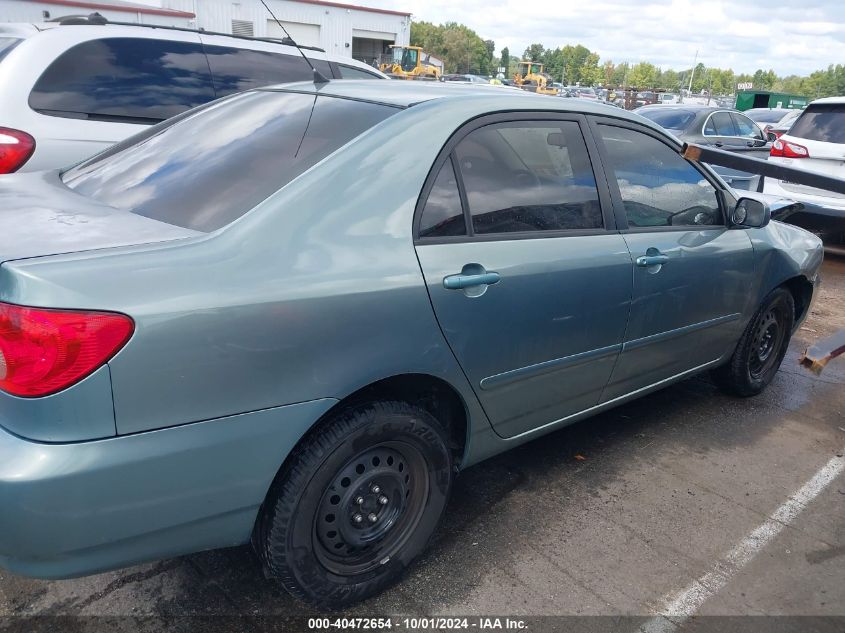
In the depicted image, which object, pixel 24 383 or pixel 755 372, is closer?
pixel 24 383

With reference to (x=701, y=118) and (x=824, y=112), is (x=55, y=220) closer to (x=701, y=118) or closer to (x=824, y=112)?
(x=824, y=112)

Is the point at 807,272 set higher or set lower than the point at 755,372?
higher

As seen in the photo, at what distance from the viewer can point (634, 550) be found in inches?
109

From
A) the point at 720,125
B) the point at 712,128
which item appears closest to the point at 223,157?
the point at 712,128

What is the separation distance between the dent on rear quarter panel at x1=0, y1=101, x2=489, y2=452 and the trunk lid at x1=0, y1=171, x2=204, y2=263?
0.32 ft

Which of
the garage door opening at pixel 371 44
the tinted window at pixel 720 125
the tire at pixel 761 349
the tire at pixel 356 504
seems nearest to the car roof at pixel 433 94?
the tire at pixel 356 504

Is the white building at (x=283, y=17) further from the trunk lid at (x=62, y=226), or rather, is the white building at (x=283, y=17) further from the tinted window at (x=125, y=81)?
the trunk lid at (x=62, y=226)

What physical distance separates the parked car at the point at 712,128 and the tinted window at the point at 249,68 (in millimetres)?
5981

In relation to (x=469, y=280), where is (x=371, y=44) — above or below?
above

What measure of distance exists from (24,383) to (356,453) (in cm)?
92

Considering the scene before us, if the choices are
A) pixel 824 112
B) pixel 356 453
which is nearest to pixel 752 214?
pixel 356 453

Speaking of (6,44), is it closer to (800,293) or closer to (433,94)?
(433,94)

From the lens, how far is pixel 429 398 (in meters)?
2.52

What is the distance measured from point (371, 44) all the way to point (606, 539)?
1526 inches
